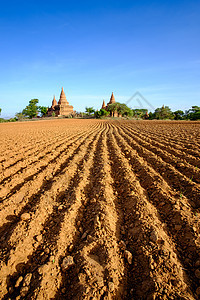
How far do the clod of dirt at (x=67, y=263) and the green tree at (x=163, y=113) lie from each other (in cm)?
5722

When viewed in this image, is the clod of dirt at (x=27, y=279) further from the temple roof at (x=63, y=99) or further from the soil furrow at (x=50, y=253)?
the temple roof at (x=63, y=99)

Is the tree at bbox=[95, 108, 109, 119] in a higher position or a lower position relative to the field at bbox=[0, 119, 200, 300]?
higher

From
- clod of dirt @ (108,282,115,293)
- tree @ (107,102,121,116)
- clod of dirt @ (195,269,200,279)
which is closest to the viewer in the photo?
clod of dirt @ (108,282,115,293)

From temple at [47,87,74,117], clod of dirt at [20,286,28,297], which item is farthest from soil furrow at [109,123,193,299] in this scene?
temple at [47,87,74,117]

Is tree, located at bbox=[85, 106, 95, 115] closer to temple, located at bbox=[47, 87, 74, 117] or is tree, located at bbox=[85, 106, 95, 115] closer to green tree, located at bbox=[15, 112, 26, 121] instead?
temple, located at bbox=[47, 87, 74, 117]

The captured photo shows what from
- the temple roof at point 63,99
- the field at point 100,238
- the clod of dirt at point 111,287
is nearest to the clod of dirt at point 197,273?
the field at point 100,238

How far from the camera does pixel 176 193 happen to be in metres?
2.91

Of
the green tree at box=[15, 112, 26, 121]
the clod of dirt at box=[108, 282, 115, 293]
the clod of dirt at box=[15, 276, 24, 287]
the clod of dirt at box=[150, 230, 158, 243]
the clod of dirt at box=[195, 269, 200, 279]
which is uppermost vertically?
the green tree at box=[15, 112, 26, 121]

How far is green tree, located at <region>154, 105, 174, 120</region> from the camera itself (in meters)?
53.2

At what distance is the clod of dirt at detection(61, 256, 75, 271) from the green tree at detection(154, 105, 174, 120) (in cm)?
5722

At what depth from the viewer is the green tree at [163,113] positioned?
53.2 meters

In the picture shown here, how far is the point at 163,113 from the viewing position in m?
53.3

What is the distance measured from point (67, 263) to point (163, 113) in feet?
191

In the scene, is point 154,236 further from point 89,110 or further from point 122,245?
point 89,110
